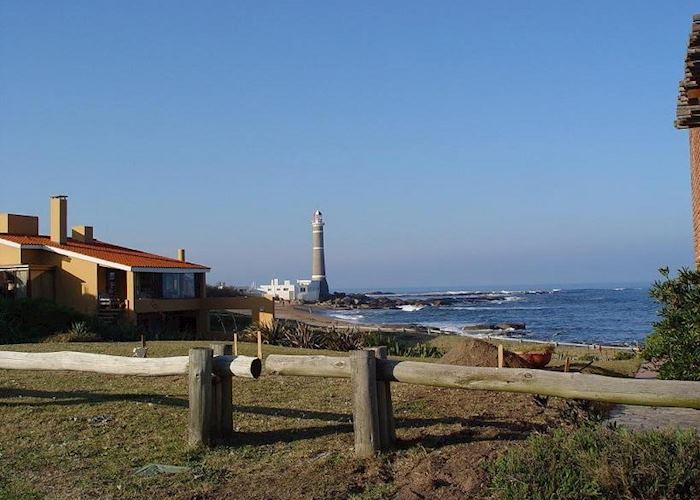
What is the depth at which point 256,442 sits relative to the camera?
7.60 meters

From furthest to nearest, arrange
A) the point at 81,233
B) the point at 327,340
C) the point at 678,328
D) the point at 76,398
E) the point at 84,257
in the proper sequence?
the point at 81,233 < the point at 84,257 < the point at 327,340 < the point at 76,398 < the point at 678,328

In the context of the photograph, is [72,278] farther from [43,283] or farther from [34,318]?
[34,318]

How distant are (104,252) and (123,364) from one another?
88.3 ft

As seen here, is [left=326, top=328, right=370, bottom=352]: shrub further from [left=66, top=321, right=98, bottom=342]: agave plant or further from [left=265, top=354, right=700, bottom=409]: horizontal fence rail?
[left=265, top=354, right=700, bottom=409]: horizontal fence rail

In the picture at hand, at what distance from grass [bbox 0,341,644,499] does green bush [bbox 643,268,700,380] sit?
1373 millimetres

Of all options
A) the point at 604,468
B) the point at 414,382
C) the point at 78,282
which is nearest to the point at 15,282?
the point at 78,282

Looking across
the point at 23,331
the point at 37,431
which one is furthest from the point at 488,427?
the point at 23,331

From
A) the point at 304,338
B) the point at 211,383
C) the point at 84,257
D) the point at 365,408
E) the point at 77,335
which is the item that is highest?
the point at 84,257

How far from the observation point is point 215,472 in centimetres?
661

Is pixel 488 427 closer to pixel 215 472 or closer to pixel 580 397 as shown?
pixel 580 397

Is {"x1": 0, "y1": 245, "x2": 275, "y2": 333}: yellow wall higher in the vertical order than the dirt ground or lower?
higher

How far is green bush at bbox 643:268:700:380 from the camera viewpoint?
8727 mm

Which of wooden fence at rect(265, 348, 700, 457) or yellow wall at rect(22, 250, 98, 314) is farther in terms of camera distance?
yellow wall at rect(22, 250, 98, 314)

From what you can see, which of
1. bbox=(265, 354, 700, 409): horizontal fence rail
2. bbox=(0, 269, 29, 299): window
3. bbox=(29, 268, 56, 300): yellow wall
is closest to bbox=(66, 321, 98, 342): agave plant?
bbox=(0, 269, 29, 299): window
